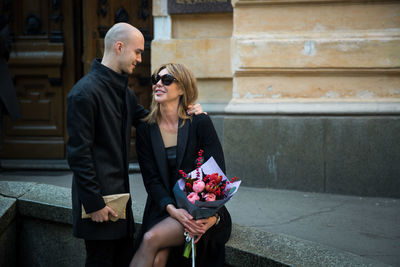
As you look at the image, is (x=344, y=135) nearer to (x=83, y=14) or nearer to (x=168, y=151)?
(x=168, y=151)

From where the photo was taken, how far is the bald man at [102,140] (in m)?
2.68

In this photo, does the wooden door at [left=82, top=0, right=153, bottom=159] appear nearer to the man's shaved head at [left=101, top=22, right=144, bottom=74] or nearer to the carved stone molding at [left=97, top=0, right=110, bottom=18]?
the carved stone molding at [left=97, top=0, right=110, bottom=18]

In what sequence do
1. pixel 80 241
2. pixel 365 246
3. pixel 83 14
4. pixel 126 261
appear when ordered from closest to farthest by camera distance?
pixel 126 261, pixel 365 246, pixel 80 241, pixel 83 14

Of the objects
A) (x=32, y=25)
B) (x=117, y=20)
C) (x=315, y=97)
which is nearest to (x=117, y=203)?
(x=315, y=97)

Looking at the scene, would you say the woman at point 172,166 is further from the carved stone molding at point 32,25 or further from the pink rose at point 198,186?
the carved stone molding at point 32,25

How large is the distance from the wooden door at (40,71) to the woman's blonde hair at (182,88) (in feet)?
11.8

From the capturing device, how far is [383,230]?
3.95 meters

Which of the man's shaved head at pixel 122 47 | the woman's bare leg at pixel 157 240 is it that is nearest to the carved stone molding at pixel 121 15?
the man's shaved head at pixel 122 47

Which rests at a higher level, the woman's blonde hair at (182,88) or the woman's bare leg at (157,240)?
the woman's blonde hair at (182,88)

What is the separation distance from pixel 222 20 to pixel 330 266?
11.9 ft

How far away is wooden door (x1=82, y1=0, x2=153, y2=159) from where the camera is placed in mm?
6441

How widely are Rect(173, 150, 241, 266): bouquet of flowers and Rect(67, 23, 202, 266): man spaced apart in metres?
0.39

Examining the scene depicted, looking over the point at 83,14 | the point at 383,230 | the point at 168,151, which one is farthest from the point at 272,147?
the point at 83,14

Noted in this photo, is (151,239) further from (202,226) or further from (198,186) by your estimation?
(198,186)
